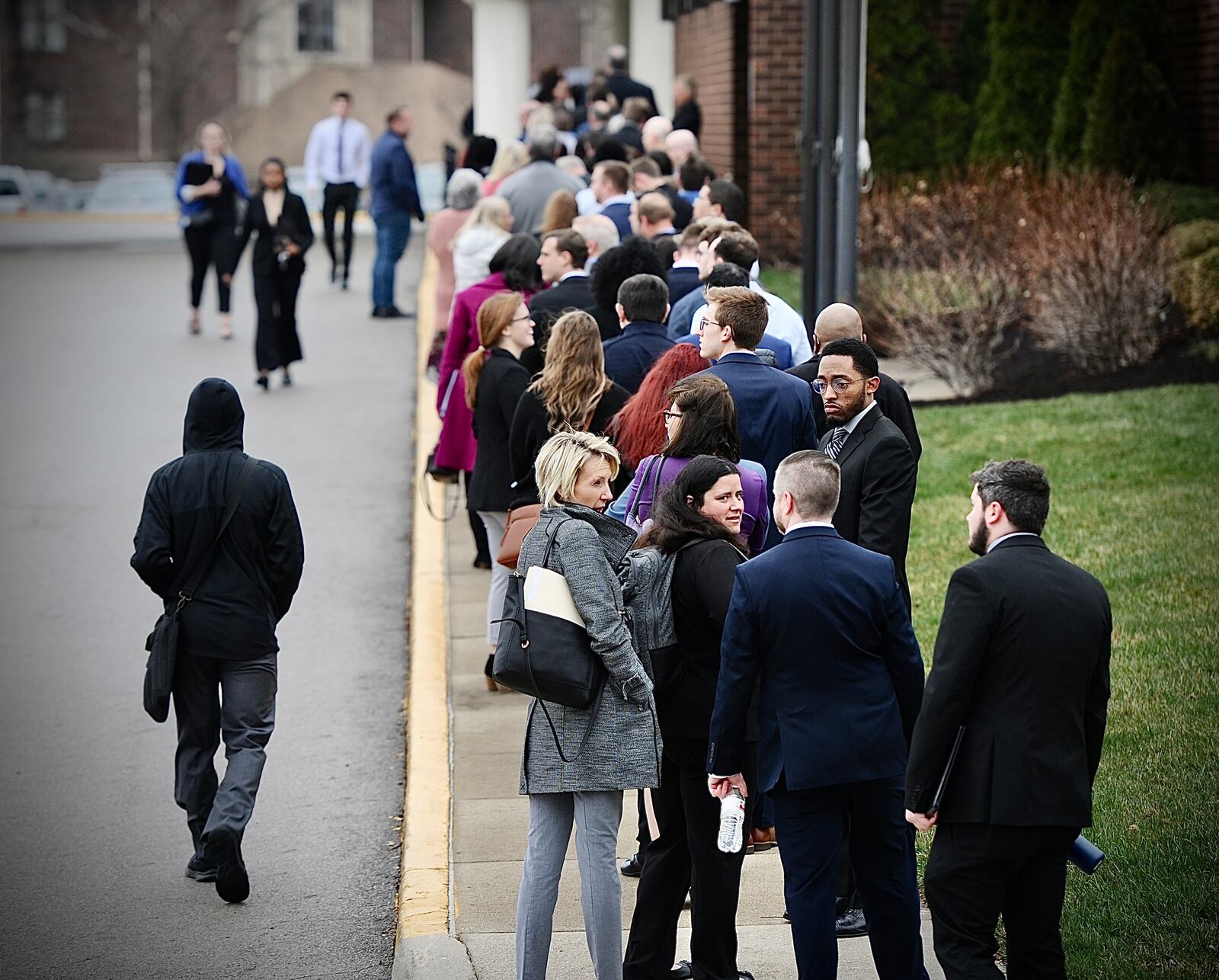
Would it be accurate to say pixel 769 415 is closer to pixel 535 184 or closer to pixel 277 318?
pixel 535 184

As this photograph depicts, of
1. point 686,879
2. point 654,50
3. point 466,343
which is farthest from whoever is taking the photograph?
point 654,50

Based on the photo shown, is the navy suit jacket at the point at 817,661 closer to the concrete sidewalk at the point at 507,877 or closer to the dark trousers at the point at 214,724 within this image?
the concrete sidewalk at the point at 507,877

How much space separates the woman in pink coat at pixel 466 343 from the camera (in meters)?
8.47

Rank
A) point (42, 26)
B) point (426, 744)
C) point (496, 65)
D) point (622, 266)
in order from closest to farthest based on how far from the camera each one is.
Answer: point (426, 744) < point (622, 266) < point (496, 65) < point (42, 26)

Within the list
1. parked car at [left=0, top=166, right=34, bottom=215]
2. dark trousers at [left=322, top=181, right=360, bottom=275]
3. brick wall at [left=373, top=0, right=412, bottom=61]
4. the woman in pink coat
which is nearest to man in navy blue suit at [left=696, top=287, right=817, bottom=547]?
the woman in pink coat

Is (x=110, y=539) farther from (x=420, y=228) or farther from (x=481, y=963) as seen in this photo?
(x=420, y=228)

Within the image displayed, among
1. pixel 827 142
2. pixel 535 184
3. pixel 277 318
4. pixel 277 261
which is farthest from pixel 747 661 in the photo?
pixel 277 318

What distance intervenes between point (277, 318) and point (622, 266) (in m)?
7.64

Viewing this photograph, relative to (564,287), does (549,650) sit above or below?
below

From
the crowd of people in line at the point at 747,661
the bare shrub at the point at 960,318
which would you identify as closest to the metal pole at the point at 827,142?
the bare shrub at the point at 960,318

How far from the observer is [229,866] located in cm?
591

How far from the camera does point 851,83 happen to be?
980 centimetres

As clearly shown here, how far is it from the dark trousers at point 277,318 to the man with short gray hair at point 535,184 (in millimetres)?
2754

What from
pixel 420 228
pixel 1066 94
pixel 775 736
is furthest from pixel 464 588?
pixel 420 228
